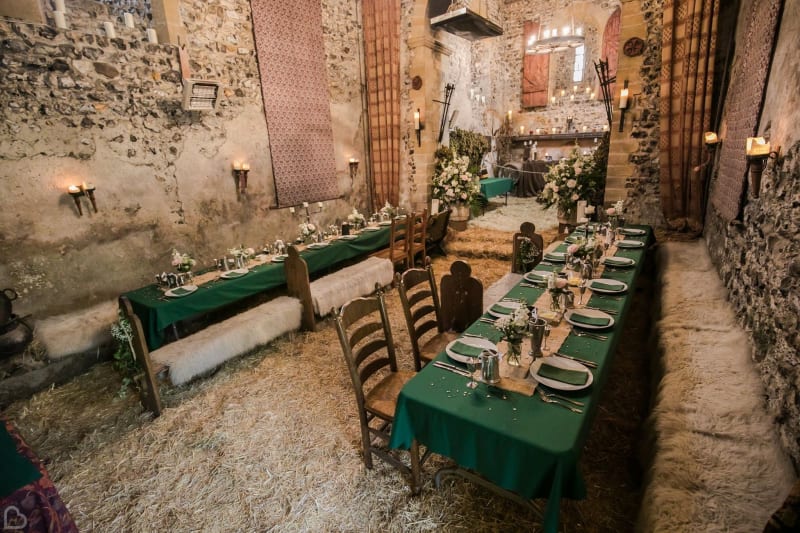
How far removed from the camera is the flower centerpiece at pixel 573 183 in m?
5.70

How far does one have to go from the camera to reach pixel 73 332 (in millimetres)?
3680

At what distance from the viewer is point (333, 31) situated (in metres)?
6.59

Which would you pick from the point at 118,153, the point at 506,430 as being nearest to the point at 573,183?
the point at 506,430

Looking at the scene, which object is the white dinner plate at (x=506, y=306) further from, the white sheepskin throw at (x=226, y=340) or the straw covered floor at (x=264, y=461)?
the white sheepskin throw at (x=226, y=340)

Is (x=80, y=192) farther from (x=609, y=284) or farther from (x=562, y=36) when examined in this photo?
(x=562, y=36)

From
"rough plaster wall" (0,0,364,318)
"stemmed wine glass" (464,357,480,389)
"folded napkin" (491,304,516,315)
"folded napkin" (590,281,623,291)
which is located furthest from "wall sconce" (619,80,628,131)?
Result: "rough plaster wall" (0,0,364,318)

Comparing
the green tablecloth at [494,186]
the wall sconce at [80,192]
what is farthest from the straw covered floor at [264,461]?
the green tablecloth at [494,186]

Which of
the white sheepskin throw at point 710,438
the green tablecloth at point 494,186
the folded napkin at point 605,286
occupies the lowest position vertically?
the white sheepskin throw at point 710,438

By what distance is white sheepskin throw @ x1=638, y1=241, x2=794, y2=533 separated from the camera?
4.87 feet

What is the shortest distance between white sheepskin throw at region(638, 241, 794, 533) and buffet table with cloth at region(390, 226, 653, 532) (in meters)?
0.38

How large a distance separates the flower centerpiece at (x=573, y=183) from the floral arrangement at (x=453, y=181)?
151 centimetres

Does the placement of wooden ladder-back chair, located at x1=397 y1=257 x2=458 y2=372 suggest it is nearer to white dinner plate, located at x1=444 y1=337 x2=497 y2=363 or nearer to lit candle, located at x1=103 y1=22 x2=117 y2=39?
white dinner plate, located at x1=444 y1=337 x2=497 y2=363

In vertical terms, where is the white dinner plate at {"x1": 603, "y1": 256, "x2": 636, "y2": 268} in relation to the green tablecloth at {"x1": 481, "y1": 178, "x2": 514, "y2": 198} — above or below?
below

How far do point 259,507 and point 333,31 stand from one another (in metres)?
7.04
